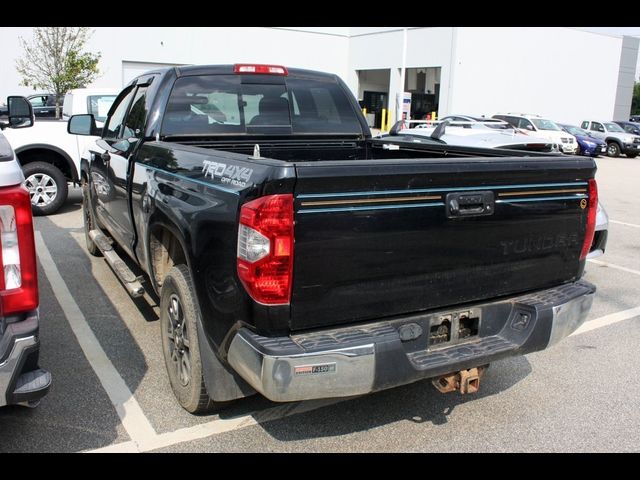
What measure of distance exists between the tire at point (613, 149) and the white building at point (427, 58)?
32.9 feet

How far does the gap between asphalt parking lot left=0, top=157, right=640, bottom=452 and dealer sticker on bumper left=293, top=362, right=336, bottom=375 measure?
0.80 meters

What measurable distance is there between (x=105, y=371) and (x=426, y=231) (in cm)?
245

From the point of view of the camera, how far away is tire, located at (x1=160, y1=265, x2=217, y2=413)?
3.12 metres

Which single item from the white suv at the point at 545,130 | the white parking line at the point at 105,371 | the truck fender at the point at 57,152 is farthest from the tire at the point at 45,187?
the white suv at the point at 545,130

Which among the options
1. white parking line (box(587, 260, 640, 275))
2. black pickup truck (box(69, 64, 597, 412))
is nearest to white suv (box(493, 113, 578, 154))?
white parking line (box(587, 260, 640, 275))

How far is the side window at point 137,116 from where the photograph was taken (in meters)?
4.40

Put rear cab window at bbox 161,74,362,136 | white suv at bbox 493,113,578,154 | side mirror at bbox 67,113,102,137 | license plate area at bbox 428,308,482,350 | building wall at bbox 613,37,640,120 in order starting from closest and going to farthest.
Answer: license plate area at bbox 428,308,482,350
rear cab window at bbox 161,74,362,136
side mirror at bbox 67,113,102,137
white suv at bbox 493,113,578,154
building wall at bbox 613,37,640,120

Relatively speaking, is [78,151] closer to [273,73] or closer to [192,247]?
[273,73]

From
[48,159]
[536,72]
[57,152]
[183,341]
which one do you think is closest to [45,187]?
[48,159]

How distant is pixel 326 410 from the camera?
352cm

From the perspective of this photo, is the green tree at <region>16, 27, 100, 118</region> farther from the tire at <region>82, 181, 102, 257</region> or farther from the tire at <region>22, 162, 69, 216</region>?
the tire at <region>82, 181, 102, 257</region>

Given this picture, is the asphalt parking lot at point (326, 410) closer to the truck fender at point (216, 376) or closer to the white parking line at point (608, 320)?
the white parking line at point (608, 320)

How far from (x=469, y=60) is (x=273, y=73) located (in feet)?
115

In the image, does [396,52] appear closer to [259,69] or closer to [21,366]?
[259,69]
